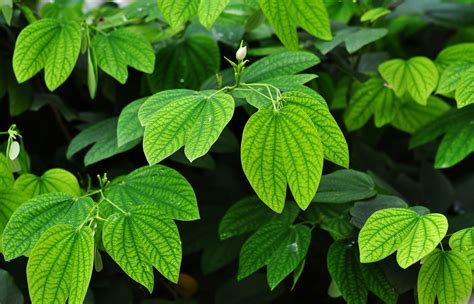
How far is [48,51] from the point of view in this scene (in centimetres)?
129

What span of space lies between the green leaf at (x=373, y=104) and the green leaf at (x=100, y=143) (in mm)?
447

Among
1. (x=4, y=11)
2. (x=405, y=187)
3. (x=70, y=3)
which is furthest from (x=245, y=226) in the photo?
(x=70, y=3)

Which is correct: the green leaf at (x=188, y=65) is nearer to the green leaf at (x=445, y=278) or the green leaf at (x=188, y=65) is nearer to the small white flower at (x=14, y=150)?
the small white flower at (x=14, y=150)

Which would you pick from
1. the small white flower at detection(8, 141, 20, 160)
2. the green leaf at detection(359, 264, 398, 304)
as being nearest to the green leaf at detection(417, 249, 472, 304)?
the green leaf at detection(359, 264, 398, 304)

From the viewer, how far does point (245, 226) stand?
4.40ft

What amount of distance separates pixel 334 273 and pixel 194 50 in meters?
0.56

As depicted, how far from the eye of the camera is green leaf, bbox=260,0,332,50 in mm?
1188

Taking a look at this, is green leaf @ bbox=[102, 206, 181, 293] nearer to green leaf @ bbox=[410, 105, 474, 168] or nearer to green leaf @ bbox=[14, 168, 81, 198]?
green leaf @ bbox=[14, 168, 81, 198]

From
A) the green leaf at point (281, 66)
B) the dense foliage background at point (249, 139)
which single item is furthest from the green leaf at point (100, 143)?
the green leaf at point (281, 66)

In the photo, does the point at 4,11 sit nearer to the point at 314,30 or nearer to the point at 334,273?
the point at 314,30

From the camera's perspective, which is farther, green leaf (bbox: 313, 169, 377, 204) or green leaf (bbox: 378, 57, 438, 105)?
green leaf (bbox: 378, 57, 438, 105)

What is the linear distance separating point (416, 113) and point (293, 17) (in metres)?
0.46

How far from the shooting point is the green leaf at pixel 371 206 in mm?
1234

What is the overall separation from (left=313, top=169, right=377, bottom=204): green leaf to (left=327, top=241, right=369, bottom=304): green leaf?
82mm
